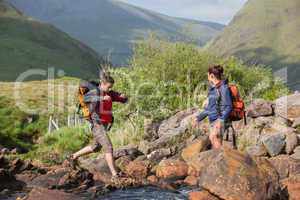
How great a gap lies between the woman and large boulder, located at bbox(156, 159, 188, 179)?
10.1 feet

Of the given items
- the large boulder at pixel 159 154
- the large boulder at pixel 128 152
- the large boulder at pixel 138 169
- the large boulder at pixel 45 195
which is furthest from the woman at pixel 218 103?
the large boulder at pixel 128 152

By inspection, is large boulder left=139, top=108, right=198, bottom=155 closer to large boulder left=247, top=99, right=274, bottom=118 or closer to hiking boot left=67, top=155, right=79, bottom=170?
large boulder left=247, top=99, right=274, bottom=118

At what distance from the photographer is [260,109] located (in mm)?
19531

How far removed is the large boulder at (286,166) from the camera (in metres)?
14.0

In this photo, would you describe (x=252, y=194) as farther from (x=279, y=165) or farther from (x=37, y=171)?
(x=37, y=171)

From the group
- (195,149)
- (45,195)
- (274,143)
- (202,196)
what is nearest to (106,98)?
(45,195)

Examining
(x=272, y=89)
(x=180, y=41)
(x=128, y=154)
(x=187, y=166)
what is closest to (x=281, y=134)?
(x=187, y=166)

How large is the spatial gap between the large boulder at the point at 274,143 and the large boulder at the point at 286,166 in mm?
1705

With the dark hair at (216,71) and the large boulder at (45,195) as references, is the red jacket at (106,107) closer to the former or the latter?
the large boulder at (45,195)

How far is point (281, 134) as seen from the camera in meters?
16.9

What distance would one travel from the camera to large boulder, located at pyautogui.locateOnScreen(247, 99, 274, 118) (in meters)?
19.4

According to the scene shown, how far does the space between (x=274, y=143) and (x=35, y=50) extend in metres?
124

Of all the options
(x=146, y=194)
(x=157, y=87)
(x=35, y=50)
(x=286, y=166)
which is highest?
(x=35, y=50)

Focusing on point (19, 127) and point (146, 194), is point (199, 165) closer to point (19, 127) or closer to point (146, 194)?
point (146, 194)
